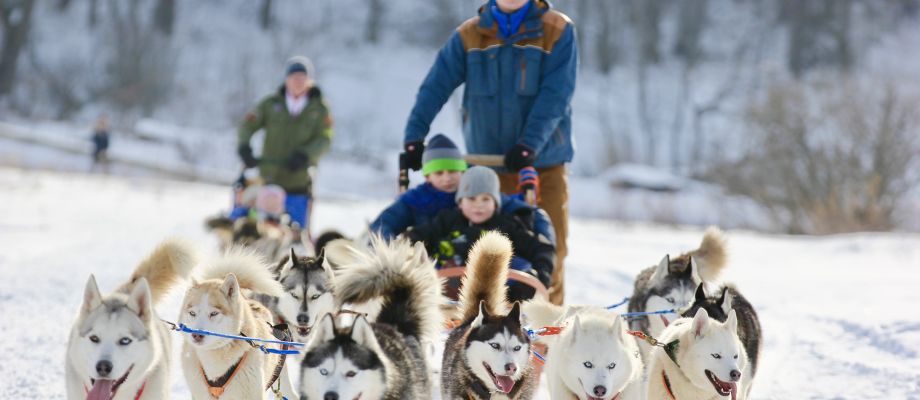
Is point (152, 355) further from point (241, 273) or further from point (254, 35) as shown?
point (254, 35)

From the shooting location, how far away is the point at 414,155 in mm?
5664

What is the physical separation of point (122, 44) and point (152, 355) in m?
30.6

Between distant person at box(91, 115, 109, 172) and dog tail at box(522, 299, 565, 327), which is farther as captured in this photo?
distant person at box(91, 115, 109, 172)

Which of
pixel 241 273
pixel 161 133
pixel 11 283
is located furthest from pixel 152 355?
pixel 161 133

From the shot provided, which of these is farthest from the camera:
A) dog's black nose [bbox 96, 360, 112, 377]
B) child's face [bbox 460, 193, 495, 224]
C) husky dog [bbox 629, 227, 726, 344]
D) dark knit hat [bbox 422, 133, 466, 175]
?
dark knit hat [bbox 422, 133, 466, 175]

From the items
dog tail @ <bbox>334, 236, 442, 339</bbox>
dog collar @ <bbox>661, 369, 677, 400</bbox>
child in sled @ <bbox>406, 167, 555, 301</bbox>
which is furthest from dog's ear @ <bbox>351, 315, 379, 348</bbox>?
child in sled @ <bbox>406, 167, 555, 301</bbox>

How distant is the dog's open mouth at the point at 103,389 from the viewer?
3092mm

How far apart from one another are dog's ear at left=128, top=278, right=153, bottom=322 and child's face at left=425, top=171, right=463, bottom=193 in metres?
2.48

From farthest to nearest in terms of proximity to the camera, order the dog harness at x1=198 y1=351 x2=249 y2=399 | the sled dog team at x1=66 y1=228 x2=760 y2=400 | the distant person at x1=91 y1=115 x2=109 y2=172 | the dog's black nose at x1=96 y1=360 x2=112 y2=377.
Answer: the distant person at x1=91 y1=115 x2=109 y2=172 < the dog harness at x1=198 y1=351 x2=249 y2=399 < the sled dog team at x1=66 y1=228 x2=760 y2=400 < the dog's black nose at x1=96 y1=360 x2=112 y2=377

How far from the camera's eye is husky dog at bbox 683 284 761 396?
151 inches

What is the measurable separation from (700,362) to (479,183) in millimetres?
1865

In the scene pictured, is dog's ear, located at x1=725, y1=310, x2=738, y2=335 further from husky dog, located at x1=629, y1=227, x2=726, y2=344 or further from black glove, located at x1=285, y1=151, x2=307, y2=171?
black glove, located at x1=285, y1=151, x2=307, y2=171

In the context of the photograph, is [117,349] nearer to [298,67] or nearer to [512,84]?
[512,84]

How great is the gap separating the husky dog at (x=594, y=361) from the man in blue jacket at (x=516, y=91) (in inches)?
75.9
